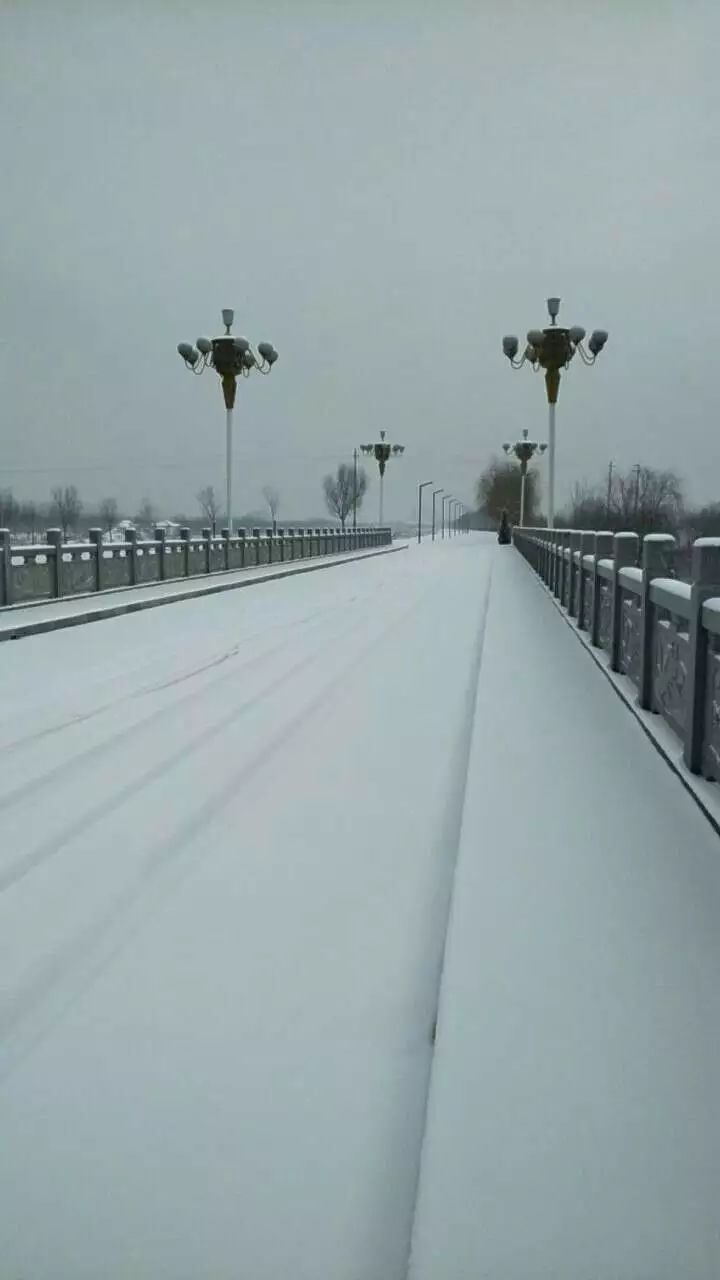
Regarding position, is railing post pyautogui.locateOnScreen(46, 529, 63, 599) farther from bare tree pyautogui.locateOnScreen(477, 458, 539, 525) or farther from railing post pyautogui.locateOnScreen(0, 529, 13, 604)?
bare tree pyautogui.locateOnScreen(477, 458, 539, 525)

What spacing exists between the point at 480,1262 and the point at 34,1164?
3.60ft

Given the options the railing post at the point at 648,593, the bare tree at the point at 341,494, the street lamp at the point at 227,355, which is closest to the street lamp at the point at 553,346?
the street lamp at the point at 227,355

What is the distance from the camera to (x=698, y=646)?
5.96m

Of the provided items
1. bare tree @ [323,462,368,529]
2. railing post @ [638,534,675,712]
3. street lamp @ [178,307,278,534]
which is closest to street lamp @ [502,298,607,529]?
Answer: street lamp @ [178,307,278,534]

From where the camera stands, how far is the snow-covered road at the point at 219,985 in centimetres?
236

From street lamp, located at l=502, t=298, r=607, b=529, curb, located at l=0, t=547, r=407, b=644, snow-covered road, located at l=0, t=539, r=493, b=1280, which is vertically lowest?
snow-covered road, located at l=0, t=539, r=493, b=1280

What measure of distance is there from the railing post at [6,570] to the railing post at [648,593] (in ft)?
39.5

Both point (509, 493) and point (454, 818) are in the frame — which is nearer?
point (454, 818)

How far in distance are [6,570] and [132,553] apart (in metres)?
6.01

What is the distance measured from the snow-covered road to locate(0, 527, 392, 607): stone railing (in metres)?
10.5

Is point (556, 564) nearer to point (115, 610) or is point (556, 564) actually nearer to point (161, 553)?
point (161, 553)

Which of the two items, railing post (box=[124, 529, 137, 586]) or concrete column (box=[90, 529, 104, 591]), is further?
railing post (box=[124, 529, 137, 586])

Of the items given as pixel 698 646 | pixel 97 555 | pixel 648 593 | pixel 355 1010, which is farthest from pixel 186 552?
pixel 355 1010

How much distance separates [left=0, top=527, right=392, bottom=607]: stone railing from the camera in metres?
18.2
